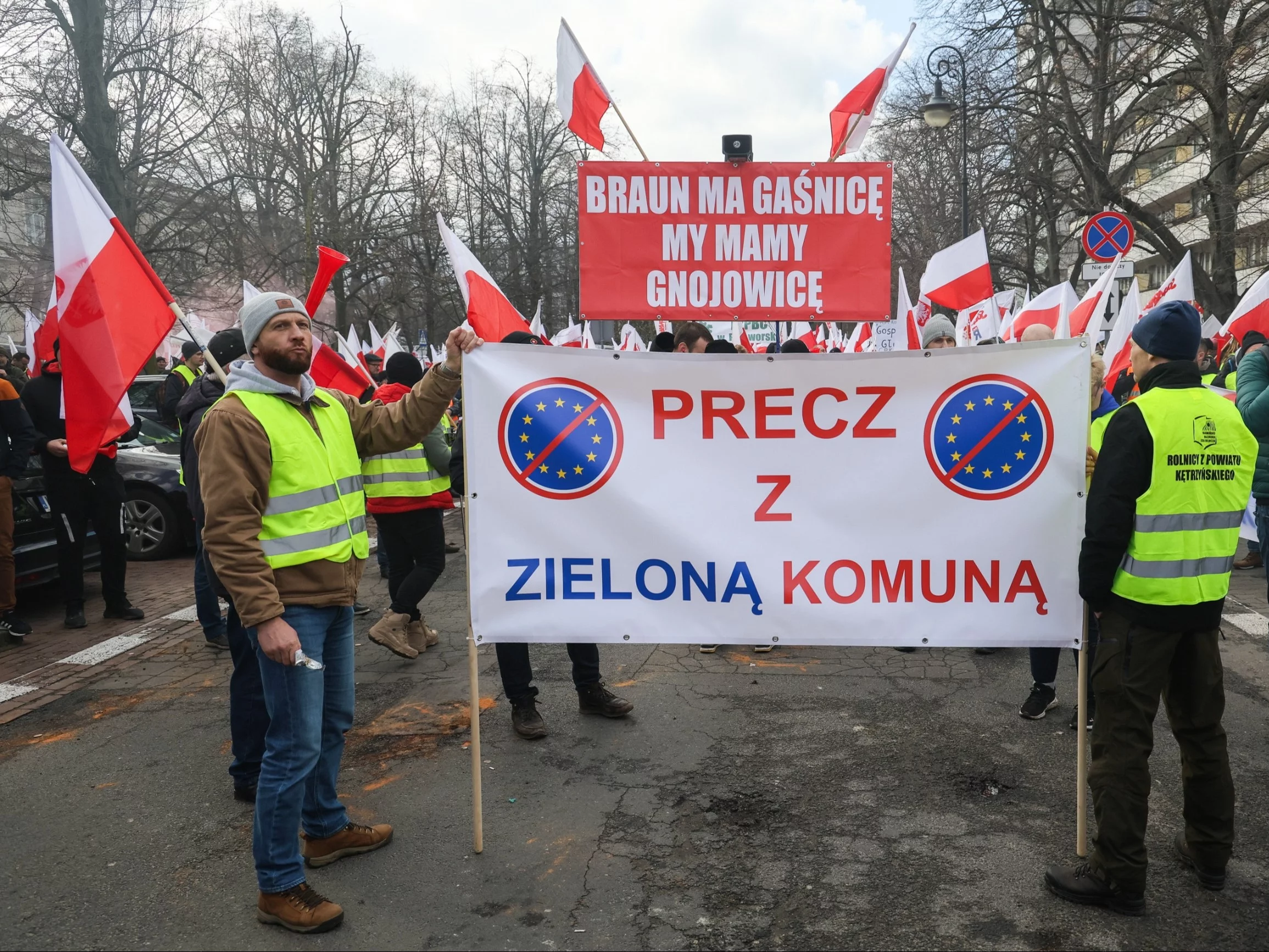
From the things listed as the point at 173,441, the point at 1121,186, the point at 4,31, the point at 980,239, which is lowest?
the point at 173,441

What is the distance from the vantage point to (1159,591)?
334cm

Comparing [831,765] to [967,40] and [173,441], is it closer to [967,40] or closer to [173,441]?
[173,441]

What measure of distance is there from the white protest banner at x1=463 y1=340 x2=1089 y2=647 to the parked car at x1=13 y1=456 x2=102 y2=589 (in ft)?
17.2

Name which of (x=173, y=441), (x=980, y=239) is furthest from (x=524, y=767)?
(x=173, y=441)

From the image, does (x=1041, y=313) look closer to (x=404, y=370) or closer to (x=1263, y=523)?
(x=1263, y=523)

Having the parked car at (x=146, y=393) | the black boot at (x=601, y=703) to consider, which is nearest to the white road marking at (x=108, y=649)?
the black boot at (x=601, y=703)

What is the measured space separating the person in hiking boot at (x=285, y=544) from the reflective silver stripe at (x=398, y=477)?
106 inches

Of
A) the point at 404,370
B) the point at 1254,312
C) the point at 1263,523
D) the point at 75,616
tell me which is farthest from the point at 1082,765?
the point at 75,616

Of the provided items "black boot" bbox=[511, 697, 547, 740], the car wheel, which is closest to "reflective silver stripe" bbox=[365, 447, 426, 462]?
"black boot" bbox=[511, 697, 547, 740]

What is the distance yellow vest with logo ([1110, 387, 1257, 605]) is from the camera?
10.9 ft

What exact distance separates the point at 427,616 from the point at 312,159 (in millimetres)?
28166

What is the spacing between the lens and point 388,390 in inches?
269

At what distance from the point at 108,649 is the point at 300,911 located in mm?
4403

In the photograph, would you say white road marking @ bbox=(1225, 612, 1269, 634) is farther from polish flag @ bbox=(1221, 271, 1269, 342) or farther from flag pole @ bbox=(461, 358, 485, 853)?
flag pole @ bbox=(461, 358, 485, 853)
